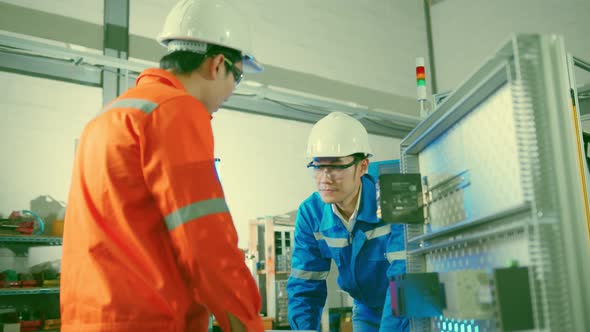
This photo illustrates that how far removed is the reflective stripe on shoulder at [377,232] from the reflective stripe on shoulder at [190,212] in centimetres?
156

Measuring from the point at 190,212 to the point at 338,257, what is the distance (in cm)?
166

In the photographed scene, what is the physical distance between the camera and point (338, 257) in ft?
8.83

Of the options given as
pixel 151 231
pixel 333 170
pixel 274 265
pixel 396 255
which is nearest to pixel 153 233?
pixel 151 231

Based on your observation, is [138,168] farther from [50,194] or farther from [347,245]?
[50,194]

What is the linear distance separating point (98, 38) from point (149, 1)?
0.68 metres

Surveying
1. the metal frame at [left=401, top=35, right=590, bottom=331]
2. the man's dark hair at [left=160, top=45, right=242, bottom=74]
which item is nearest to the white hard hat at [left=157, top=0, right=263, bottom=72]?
the man's dark hair at [left=160, top=45, right=242, bottom=74]

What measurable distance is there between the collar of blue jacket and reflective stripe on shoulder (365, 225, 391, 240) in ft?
0.15

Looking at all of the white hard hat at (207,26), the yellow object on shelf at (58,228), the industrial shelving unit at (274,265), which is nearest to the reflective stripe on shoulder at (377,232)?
the white hard hat at (207,26)

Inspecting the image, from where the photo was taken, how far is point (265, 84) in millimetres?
5766

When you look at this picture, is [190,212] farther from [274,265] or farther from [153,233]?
[274,265]

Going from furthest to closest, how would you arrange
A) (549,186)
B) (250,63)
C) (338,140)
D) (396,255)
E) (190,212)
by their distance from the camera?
(338,140), (396,255), (250,63), (190,212), (549,186)

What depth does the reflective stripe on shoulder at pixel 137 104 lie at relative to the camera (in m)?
1.20

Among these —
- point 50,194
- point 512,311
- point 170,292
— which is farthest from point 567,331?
point 50,194

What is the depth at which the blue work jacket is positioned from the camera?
8.50 ft
